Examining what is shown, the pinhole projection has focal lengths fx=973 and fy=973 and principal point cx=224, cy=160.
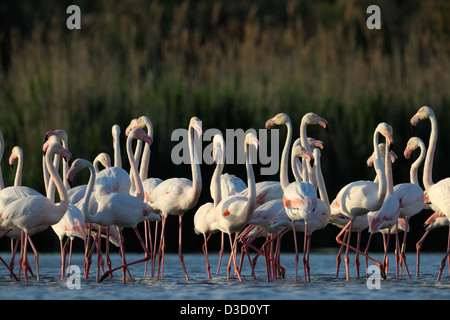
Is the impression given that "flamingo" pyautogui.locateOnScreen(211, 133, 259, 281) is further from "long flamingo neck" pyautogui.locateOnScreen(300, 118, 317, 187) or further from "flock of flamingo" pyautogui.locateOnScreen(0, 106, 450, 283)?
"long flamingo neck" pyautogui.locateOnScreen(300, 118, 317, 187)

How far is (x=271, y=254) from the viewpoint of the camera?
10.8 metres

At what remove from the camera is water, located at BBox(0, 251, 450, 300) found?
30.2 ft

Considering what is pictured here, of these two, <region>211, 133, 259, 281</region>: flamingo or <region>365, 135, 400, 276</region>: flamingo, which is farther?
<region>365, 135, 400, 276</region>: flamingo

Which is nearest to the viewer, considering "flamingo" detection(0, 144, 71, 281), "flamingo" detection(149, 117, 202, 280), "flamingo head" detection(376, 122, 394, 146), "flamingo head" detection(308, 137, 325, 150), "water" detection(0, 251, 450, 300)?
"water" detection(0, 251, 450, 300)

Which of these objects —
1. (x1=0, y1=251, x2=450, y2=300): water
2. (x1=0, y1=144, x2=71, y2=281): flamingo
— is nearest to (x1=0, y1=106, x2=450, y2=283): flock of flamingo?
(x1=0, y1=144, x2=71, y2=281): flamingo

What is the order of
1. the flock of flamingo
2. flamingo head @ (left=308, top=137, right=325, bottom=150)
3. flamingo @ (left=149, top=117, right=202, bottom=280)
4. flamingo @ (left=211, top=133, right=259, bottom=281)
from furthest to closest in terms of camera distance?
flamingo head @ (left=308, top=137, right=325, bottom=150) → flamingo @ (left=149, top=117, right=202, bottom=280) → flamingo @ (left=211, top=133, right=259, bottom=281) → the flock of flamingo

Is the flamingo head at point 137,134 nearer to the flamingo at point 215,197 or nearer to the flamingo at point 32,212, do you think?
the flamingo at point 215,197

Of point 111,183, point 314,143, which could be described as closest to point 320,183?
point 314,143

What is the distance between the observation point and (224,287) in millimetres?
9820

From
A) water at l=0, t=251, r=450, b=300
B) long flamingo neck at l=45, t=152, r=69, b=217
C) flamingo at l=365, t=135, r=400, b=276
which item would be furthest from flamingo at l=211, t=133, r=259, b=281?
long flamingo neck at l=45, t=152, r=69, b=217

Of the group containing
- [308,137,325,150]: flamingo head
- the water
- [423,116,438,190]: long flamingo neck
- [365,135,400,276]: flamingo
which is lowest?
the water

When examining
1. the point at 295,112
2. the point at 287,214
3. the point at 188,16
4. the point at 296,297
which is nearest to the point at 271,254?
the point at 287,214

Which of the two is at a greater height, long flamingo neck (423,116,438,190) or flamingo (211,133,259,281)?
A: long flamingo neck (423,116,438,190)

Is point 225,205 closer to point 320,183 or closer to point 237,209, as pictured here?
point 237,209
